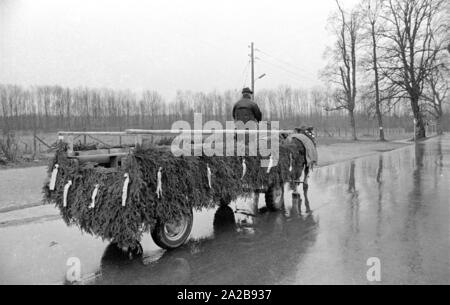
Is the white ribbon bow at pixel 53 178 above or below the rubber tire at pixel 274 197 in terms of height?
above

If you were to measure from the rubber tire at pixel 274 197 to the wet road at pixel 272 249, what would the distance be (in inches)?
8.0

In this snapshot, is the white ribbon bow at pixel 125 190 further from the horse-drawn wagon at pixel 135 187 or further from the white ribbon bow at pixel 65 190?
the white ribbon bow at pixel 65 190

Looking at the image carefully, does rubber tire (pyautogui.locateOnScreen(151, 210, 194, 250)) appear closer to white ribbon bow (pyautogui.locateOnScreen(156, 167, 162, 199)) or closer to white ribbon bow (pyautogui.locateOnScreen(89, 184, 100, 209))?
white ribbon bow (pyautogui.locateOnScreen(156, 167, 162, 199))

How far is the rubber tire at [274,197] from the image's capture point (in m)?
7.08

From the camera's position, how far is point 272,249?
486 cm

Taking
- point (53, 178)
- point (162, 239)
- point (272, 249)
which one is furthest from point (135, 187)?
point (272, 249)

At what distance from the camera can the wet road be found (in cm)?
400

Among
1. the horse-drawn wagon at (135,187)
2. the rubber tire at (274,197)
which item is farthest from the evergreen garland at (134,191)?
the rubber tire at (274,197)

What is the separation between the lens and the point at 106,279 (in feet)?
13.1

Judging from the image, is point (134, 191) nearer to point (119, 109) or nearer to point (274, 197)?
point (274, 197)

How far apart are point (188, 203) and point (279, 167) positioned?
2729 millimetres

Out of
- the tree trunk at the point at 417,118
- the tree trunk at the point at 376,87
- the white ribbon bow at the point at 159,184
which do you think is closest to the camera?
the white ribbon bow at the point at 159,184

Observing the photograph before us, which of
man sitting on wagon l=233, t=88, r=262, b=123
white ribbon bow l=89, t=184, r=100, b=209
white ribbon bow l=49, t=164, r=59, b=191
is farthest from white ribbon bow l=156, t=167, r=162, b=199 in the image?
man sitting on wagon l=233, t=88, r=262, b=123

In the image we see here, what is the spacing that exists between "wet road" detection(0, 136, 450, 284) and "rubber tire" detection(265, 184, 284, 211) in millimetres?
202
